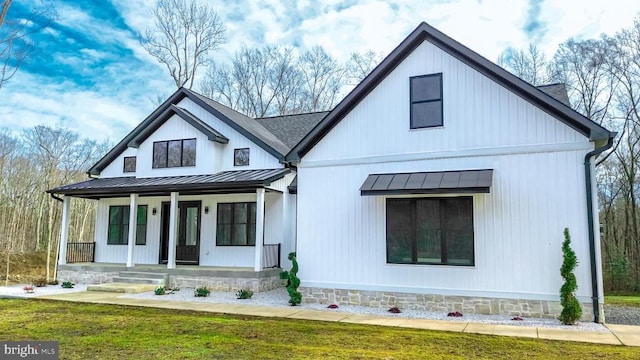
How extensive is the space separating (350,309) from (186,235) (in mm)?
7895

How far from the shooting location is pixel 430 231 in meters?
9.80

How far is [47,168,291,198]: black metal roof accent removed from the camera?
→ 43.5 feet

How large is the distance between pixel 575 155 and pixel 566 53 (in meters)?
17.4

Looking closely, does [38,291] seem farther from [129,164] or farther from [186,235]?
[129,164]

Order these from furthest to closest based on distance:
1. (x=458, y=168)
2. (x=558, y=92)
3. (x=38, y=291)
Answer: (x=38, y=291) < (x=558, y=92) < (x=458, y=168)

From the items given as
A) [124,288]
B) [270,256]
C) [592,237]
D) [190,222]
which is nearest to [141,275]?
[124,288]

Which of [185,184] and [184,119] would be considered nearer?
[185,184]

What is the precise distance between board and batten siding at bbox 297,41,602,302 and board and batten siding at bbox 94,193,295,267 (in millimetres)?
3497

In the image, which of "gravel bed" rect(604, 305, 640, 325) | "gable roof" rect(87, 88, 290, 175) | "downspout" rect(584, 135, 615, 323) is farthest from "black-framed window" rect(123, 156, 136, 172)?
"gravel bed" rect(604, 305, 640, 325)

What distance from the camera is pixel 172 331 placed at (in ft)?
25.0

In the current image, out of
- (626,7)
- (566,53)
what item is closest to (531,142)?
(626,7)

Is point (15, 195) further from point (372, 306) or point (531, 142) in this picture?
point (531, 142)

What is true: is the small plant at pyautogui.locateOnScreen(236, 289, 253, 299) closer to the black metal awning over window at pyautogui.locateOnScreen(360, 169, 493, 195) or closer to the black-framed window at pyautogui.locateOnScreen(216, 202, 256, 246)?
the black-framed window at pyautogui.locateOnScreen(216, 202, 256, 246)

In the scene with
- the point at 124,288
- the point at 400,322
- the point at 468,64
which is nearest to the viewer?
the point at 400,322
